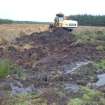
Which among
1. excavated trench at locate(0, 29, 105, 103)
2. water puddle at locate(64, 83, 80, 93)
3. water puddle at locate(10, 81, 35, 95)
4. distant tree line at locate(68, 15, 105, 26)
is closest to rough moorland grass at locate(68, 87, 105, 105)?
water puddle at locate(64, 83, 80, 93)

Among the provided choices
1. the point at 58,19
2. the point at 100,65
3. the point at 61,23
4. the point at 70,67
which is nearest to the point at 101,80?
the point at 100,65

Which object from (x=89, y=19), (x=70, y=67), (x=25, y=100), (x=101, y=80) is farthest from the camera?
(x=89, y=19)

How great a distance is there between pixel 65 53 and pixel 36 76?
8.69m

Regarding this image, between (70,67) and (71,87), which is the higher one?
(71,87)

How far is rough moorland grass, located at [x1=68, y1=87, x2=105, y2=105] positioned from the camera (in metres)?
11.3

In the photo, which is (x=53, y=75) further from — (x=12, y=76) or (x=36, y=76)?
(x=12, y=76)

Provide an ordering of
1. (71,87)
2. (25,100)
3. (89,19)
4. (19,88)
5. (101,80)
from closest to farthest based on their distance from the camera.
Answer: (25,100), (19,88), (71,87), (101,80), (89,19)

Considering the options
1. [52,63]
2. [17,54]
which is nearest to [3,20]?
[17,54]

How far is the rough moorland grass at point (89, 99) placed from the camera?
11276mm

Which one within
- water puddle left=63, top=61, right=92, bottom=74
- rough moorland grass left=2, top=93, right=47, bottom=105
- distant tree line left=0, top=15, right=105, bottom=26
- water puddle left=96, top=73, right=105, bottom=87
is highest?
rough moorland grass left=2, top=93, right=47, bottom=105

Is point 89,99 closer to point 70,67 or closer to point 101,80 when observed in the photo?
point 101,80

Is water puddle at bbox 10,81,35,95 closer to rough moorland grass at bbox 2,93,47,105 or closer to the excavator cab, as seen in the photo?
rough moorland grass at bbox 2,93,47,105

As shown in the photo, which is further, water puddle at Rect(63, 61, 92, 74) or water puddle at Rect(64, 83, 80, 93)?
water puddle at Rect(63, 61, 92, 74)

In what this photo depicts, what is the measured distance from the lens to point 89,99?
11828mm
